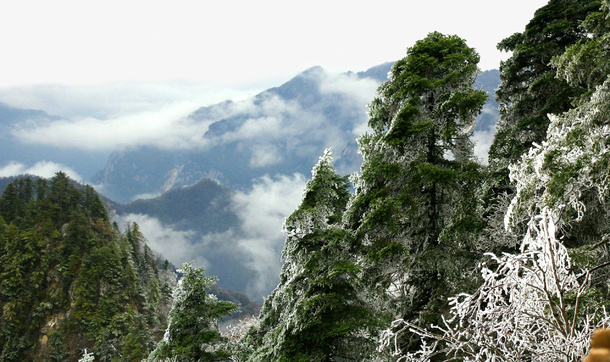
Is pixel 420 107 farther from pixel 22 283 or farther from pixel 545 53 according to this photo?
pixel 22 283

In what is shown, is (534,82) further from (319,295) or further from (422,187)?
(319,295)

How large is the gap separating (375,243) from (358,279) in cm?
123

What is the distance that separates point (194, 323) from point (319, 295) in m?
6.35

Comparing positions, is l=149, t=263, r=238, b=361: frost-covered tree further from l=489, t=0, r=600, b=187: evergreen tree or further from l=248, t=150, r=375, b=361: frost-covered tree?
l=489, t=0, r=600, b=187: evergreen tree

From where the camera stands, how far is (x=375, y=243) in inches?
363

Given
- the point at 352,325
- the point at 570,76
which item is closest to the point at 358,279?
the point at 352,325

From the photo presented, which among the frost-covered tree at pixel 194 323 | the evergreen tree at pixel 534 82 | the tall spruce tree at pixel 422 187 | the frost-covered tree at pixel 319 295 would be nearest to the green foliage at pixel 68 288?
the frost-covered tree at pixel 194 323

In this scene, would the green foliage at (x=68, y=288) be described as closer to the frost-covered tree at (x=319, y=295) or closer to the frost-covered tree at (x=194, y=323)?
the frost-covered tree at (x=194, y=323)

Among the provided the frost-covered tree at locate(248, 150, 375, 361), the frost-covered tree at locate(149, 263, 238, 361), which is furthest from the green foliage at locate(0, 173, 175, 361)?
the frost-covered tree at locate(248, 150, 375, 361)

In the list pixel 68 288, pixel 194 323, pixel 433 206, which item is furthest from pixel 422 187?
pixel 68 288

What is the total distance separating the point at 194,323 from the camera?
1276 centimetres

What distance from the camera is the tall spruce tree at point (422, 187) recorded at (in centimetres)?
866

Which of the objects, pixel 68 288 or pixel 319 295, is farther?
pixel 68 288

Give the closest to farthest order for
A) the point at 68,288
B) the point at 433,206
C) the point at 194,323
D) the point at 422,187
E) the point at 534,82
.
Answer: the point at 433,206
the point at 422,187
the point at 534,82
the point at 194,323
the point at 68,288
